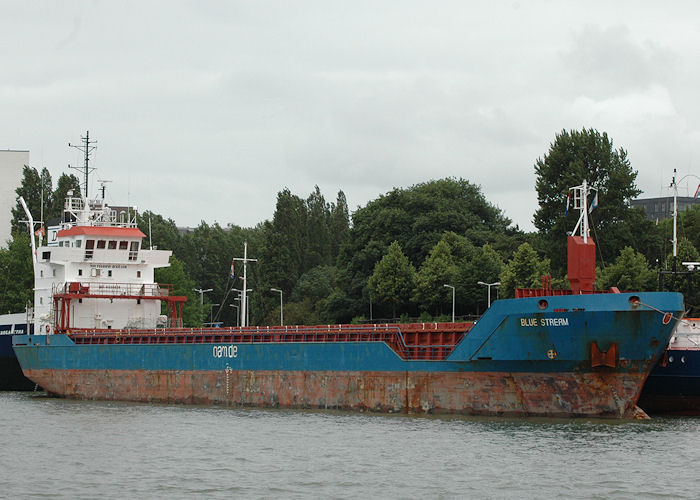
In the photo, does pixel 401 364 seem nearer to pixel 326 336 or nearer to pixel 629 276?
pixel 326 336

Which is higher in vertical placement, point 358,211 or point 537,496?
point 358,211

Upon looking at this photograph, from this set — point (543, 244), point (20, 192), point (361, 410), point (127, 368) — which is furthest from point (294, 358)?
point (20, 192)

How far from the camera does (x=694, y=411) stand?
3400 centimetres

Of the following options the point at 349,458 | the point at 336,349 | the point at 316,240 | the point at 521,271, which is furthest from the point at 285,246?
the point at 349,458

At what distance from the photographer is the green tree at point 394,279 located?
66625mm

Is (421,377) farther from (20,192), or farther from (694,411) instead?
(20,192)

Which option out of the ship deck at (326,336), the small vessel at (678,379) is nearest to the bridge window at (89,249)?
the ship deck at (326,336)

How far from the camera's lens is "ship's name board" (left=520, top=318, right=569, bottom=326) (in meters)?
30.4

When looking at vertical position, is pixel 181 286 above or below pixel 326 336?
above

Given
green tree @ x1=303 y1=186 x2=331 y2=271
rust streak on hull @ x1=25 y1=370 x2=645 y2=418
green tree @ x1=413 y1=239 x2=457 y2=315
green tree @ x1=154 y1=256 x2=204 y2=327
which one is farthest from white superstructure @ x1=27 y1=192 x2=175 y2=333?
green tree @ x1=303 y1=186 x2=331 y2=271

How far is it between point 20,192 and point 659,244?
4900 cm

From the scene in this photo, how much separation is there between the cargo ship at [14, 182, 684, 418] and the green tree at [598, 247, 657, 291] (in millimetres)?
19852

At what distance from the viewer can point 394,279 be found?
219 feet

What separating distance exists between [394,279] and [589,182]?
1483 cm
